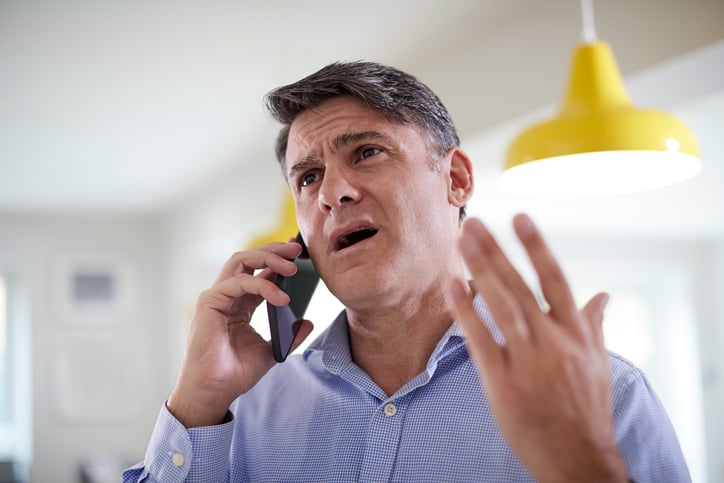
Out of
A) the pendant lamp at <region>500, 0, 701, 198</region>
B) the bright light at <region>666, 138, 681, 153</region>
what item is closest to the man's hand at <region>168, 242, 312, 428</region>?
the pendant lamp at <region>500, 0, 701, 198</region>

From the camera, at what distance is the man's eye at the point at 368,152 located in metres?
1.24

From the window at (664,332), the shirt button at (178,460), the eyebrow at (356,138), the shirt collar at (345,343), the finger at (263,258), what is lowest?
the window at (664,332)

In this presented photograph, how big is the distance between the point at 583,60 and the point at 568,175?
14.1 inches

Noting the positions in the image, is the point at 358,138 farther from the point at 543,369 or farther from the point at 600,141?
the point at 543,369

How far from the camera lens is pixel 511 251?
21.9ft

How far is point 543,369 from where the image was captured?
71 centimetres

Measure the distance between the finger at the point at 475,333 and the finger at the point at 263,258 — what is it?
593 mm

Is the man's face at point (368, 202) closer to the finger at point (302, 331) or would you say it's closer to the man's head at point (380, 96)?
the man's head at point (380, 96)

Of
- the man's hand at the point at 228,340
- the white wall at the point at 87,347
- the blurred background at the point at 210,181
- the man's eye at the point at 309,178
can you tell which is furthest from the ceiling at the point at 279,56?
the white wall at the point at 87,347

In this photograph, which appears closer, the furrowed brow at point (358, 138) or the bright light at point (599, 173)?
the furrowed brow at point (358, 138)

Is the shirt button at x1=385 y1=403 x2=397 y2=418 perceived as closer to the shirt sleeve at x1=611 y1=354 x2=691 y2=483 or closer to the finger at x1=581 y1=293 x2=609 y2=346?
the shirt sleeve at x1=611 y1=354 x2=691 y2=483

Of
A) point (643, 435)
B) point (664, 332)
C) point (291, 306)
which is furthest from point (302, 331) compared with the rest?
point (664, 332)

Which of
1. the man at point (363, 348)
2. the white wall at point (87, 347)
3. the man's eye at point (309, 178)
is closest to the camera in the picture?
the man at point (363, 348)

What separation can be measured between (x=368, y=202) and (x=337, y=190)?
0.18 ft
